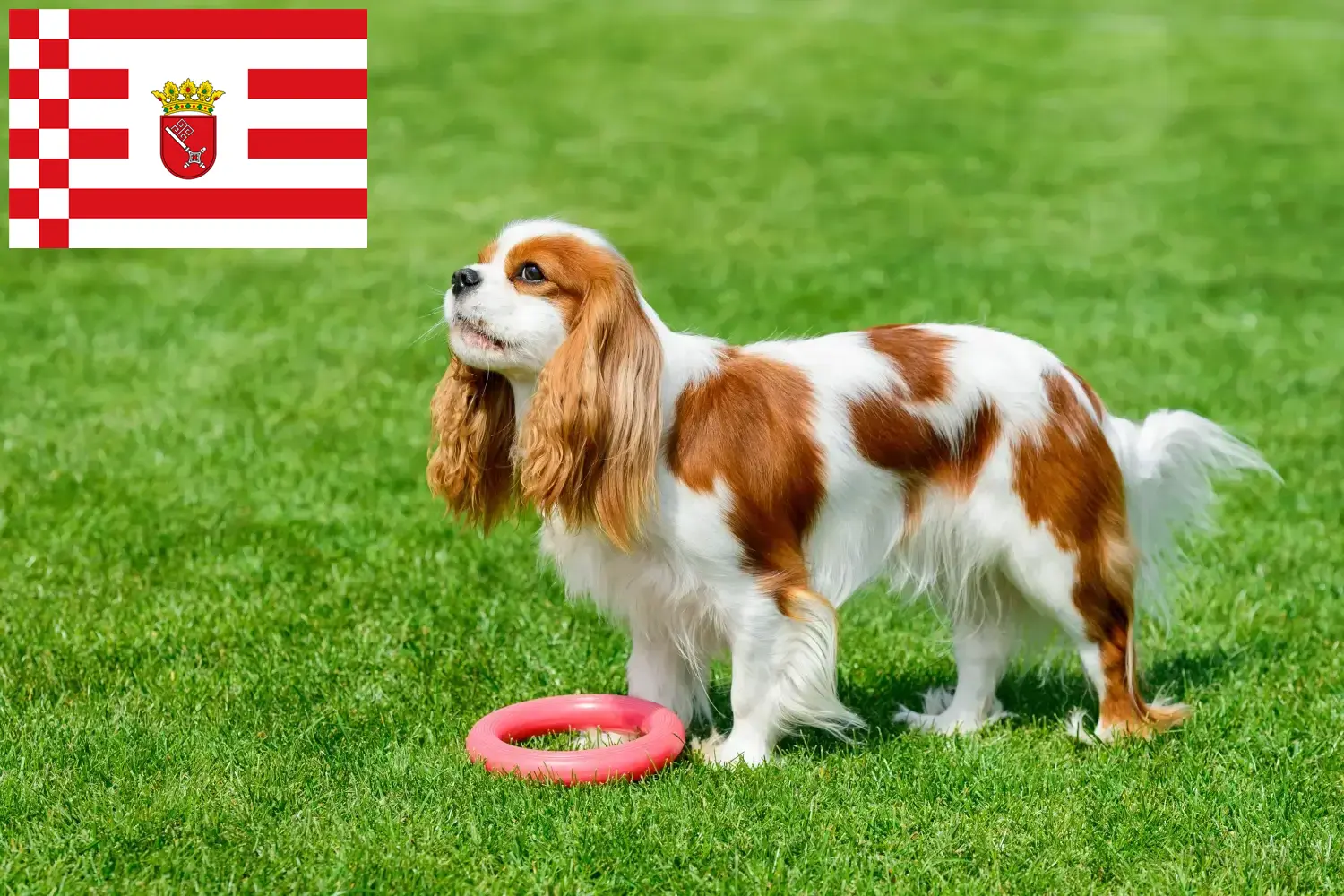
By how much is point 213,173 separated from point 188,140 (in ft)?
2.29

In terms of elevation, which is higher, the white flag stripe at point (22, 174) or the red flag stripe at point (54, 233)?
the white flag stripe at point (22, 174)

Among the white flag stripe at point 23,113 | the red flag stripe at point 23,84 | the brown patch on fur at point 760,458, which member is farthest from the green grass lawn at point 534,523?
the red flag stripe at point 23,84

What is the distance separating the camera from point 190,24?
14.5m

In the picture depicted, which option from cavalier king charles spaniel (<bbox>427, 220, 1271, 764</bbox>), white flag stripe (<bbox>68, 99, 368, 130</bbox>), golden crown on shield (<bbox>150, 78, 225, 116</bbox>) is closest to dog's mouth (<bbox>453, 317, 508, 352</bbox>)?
cavalier king charles spaniel (<bbox>427, 220, 1271, 764</bbox>)

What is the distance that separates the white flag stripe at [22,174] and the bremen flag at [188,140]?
0.02 metres

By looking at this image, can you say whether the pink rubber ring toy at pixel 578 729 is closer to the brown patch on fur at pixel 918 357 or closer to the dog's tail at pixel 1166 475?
the brown patch on fur at pixel 918 357

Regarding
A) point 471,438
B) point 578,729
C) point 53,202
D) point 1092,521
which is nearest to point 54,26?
point 53,202

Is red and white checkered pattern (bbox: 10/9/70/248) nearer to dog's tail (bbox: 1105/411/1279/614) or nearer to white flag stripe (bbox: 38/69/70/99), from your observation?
white flag stripe (bbox: 38/69/70/99)

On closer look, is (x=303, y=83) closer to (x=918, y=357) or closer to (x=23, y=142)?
(x=23, y=142)

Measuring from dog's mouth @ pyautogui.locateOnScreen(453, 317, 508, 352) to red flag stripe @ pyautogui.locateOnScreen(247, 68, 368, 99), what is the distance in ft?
27.5

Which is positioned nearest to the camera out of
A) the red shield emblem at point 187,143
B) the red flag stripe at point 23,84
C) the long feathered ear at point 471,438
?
the long feathered ear at point 471,438

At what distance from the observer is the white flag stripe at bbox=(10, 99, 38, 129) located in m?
14.3

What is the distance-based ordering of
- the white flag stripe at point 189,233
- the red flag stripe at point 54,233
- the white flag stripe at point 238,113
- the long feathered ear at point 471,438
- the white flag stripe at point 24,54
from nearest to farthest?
the long feathered ear at point 471,438
the white flag stripe at point 238,113
the white flag stripe at point 189,233
the red flag stripe at point 54,233
the white flag stripe at point 24,54

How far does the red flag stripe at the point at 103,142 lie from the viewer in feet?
40.2
